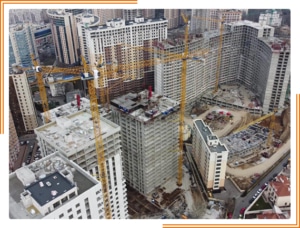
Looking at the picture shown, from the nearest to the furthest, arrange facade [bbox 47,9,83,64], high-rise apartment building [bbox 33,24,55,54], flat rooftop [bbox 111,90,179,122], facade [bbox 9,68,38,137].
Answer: flat rooftop [bbox 111,90,179,122] < facade [bbox 9,68,38,137] < facade [bbox 47,9,83,64] < high-rise apartment building [bbox 33,24,55,54]

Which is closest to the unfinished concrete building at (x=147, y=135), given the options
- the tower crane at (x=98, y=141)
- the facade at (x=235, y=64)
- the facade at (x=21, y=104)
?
the tower crane at (x=98, y=141)

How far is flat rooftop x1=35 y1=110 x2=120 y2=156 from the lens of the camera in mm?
9220

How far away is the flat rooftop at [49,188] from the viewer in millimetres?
6348

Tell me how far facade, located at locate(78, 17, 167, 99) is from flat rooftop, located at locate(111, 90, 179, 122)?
5.34 meters

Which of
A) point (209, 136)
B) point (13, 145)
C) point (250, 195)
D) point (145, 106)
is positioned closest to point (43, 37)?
point (13, 145)

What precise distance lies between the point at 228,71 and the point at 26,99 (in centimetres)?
1502

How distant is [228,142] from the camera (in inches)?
688

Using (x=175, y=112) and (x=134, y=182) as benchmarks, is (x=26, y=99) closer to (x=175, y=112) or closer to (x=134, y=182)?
(x=134, y=182)

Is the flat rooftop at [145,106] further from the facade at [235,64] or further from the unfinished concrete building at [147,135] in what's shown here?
the facade at [235,64]

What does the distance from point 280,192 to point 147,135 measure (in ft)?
18.8

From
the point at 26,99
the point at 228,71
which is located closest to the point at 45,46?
the point at 26,99

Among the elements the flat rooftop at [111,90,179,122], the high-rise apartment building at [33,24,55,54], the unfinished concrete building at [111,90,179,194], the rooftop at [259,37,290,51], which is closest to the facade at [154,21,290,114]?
the rooftop at [259,37,290,51]

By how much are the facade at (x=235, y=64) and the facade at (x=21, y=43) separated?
11.1 m

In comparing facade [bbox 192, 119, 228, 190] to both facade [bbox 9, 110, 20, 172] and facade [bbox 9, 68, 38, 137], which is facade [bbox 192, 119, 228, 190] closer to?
facade [bbox 9, 110, 20, 172]
